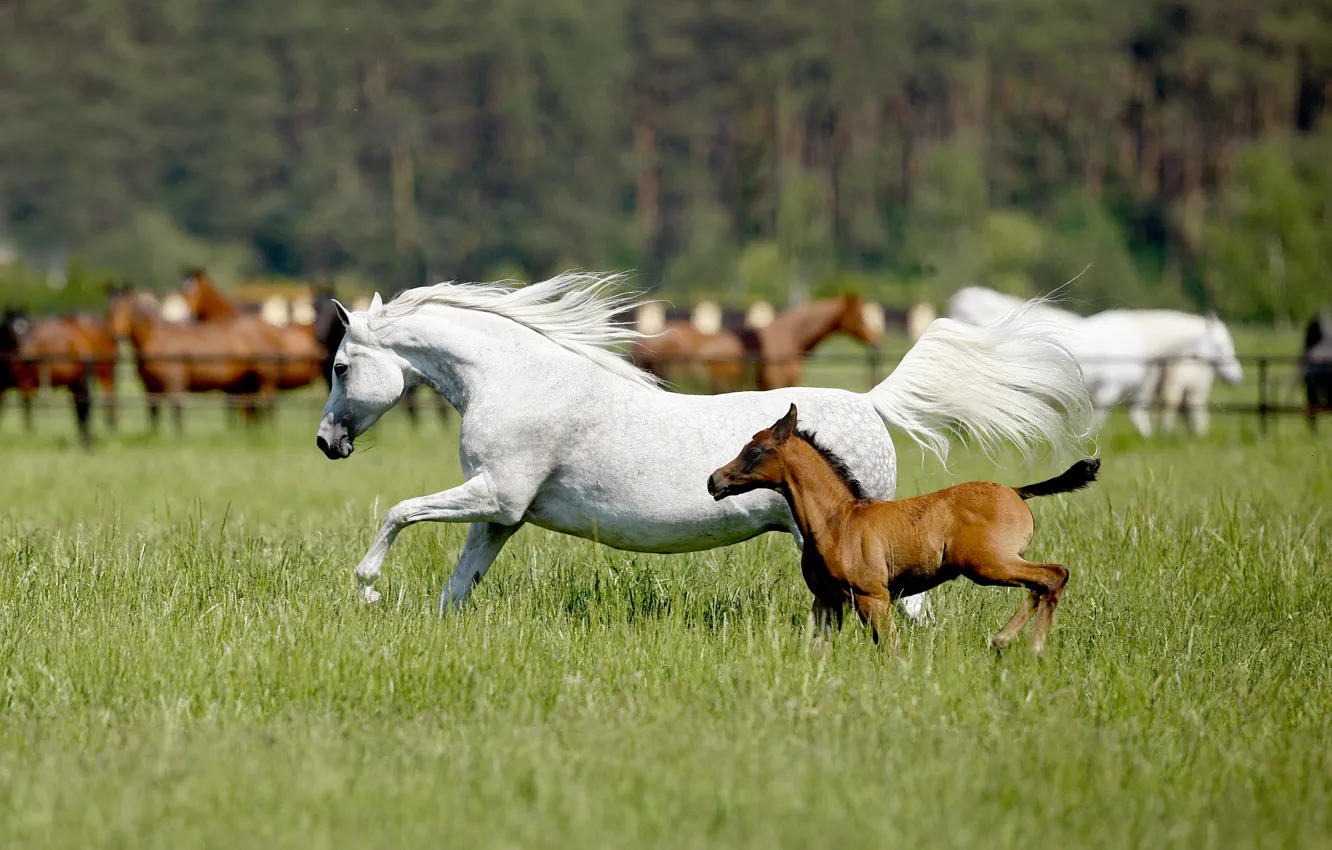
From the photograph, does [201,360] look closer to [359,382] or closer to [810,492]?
[359,382]

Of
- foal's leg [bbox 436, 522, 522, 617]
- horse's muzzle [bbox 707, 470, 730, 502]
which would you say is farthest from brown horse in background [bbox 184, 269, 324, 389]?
horse's muzzle [bbox 707, 470, 730, 502]

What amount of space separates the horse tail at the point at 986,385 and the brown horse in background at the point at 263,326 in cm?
1546

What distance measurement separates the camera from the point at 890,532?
561cm

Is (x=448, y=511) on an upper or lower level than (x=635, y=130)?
lower

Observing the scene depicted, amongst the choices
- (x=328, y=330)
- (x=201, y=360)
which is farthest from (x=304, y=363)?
(x=201, y=360)

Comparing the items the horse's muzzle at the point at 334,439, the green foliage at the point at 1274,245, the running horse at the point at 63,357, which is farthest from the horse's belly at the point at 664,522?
the green foliage at the point at 1274,245

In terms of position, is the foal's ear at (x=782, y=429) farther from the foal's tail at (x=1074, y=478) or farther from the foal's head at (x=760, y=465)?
the foal's tail at (x=1074, y=478)

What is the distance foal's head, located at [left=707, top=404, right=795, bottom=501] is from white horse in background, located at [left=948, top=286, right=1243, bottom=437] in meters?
11.6

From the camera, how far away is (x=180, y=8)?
77.7 metres

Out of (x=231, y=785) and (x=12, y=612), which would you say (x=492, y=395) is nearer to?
(x=12, y=612)

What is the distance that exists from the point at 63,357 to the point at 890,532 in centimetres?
1556

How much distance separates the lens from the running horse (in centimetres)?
1919

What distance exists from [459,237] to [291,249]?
909cm

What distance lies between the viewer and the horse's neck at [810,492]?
570cm
